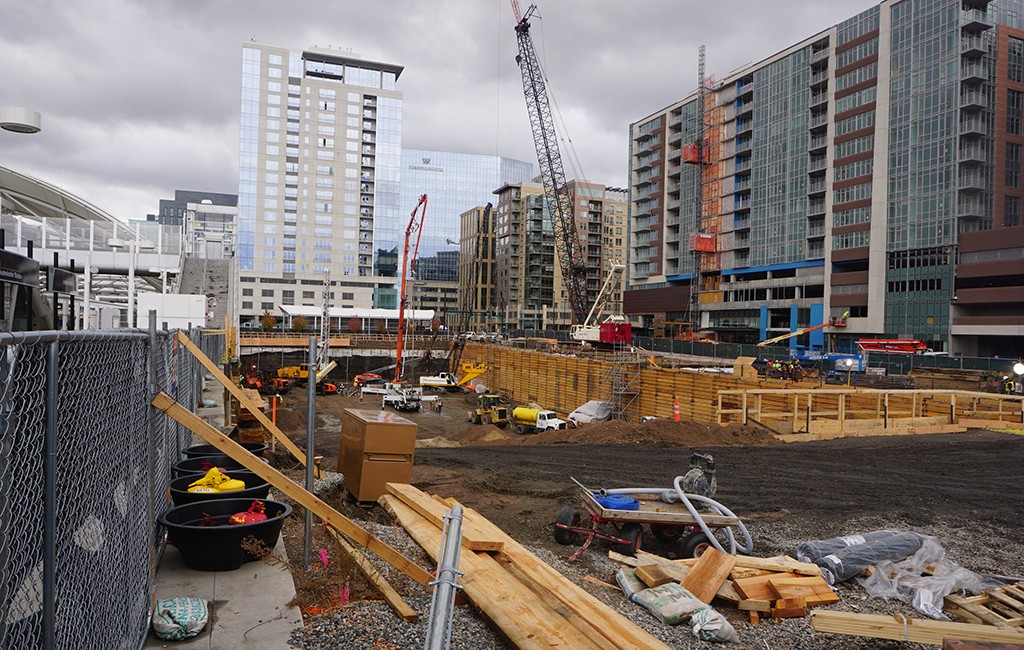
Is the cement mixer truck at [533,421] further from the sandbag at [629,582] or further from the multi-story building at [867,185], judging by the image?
the multi-story building at [867,185]

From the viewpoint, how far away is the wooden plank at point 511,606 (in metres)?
5.68

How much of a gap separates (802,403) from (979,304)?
38.9 meters

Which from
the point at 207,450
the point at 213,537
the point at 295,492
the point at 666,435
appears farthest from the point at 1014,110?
the point at 213,537

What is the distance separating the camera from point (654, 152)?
95.2 metres

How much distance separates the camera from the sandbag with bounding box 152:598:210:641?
4.81m

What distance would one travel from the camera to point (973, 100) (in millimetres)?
56062

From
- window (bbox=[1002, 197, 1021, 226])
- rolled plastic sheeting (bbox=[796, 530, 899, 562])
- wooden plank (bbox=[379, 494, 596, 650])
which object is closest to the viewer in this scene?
wooden plank (bbox=[379, 494, 596, 650])

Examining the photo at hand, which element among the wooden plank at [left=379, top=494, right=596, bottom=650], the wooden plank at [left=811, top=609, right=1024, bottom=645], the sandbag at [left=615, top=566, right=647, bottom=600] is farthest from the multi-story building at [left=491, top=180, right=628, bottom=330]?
the wooden plank at [left=811, top=609, right=1024, bottom=645]

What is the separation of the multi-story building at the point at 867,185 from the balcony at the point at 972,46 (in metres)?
0.14

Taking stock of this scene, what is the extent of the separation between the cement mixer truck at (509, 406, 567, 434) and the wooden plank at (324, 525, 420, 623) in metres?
24.0

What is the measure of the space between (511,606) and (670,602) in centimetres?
228

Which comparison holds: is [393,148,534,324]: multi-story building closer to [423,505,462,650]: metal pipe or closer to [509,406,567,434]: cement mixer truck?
[509,406,567,434]: cement mixer truck

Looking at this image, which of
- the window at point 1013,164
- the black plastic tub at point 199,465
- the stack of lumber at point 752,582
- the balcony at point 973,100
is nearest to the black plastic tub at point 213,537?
the black plastic tub at point 199,465

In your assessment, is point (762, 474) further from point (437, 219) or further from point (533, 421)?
point (437, 219)
